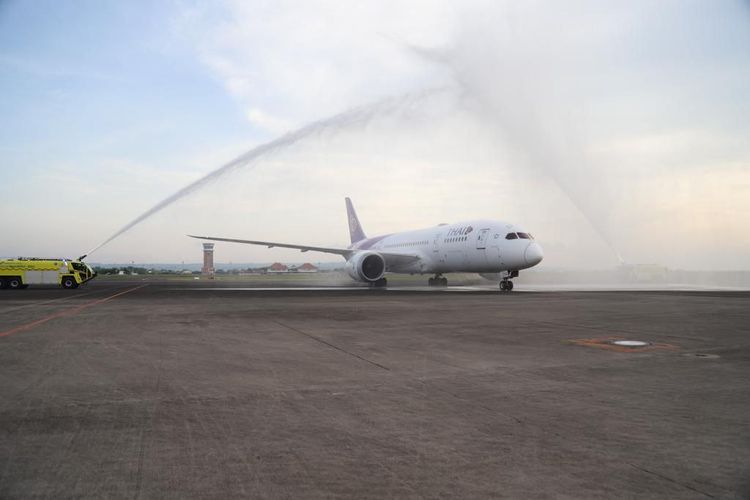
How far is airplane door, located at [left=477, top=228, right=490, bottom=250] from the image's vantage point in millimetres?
29719

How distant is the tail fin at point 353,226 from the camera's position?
2021 inches

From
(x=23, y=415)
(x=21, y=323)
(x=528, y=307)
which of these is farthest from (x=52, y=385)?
(x=528, y=307)

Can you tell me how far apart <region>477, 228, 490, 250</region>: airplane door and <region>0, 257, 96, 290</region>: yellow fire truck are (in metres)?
28.0

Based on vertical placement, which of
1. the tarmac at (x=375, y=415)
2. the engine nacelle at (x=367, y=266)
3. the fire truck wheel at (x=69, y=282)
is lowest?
the tarmac at (x=375, y=415)

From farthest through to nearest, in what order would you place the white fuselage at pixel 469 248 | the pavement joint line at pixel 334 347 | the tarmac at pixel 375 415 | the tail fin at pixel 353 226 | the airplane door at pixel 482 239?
the tail fin at pixel 353 226, the airplane door at pixel 482 239, the white fuselage at pixel 469 248, the pavement joint line at pixel 334 347, the tarmac at pixel 375 415

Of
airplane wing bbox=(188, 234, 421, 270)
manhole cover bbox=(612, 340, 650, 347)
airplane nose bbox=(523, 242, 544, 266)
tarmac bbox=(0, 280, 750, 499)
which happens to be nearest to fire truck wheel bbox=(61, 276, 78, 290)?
Result: airplane wing bbox=(188, 234, 421, 270)

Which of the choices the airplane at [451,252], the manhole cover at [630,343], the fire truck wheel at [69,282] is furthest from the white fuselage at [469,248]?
A: the fire truck wheel at [69,282]

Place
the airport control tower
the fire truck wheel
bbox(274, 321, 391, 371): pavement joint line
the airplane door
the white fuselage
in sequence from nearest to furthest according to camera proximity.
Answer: bbox(274, 321, 391, 371): pavement joint line < the white fuselage < the airplane door < the fire truck wheel < the airport control tower

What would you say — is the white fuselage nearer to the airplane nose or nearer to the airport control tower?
the airplane nose

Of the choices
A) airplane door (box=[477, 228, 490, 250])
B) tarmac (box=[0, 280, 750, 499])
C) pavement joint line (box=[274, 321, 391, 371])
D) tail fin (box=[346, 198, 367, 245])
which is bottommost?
tarmac (box=[0, 280, 750, 499])

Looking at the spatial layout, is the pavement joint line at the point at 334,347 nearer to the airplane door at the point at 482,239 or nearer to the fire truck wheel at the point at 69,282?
the airplane door at the point at 482,239

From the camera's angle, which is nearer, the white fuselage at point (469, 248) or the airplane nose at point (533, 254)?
the airplane nose at point (533, 254)

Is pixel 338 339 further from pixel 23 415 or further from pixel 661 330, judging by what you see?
pixel 661 330

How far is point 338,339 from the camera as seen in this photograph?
1095 centimetres
